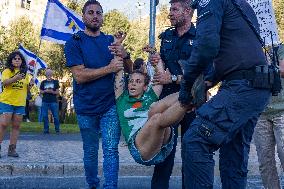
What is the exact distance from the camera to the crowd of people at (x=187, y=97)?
4.05 meters

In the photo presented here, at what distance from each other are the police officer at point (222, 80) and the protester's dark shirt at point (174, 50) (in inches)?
59.2

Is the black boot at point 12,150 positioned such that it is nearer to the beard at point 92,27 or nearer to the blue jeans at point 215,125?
Result: the beard at point 92,27

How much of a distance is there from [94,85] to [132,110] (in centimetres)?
60

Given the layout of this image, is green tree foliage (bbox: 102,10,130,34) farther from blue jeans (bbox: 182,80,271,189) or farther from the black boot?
blue jeans (bbox: 182,80,271,189)

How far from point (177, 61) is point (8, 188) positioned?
282 cm

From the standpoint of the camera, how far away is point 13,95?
9.81 m

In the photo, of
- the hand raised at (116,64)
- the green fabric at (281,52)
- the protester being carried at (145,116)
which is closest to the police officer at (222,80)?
the protester being carried at (145,116)

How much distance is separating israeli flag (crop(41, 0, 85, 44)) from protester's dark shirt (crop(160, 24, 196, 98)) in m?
4.44

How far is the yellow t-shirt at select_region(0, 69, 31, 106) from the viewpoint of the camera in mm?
9766

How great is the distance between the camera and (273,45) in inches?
219

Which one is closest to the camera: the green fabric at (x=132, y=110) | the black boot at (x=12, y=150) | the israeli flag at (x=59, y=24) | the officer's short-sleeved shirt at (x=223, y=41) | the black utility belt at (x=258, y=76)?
the officer's short-sleeved shirt at (x=223, y=41)

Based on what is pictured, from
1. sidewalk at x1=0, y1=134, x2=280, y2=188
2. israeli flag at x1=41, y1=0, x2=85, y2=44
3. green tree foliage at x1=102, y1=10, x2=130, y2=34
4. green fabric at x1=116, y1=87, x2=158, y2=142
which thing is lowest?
sidewalk at x1=0, y1=134, x2=280, y2=188

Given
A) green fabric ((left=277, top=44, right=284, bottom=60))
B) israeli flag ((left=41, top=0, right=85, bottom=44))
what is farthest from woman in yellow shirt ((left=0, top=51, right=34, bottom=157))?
green fabric ((left=277, top=44, right=284, bottom=60))

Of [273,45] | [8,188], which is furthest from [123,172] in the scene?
[273,45]
